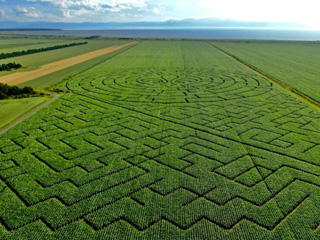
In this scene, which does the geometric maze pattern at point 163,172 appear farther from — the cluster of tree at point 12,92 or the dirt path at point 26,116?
the cluster of tree at point 12,92

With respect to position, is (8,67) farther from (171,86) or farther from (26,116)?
(171,86)

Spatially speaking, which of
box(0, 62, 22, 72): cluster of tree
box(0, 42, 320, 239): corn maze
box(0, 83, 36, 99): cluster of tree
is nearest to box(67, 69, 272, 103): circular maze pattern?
box(0, 42, 320, 239): corn maze

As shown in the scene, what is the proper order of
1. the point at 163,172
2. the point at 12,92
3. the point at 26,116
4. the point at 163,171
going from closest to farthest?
the point at 163,172
the point at 163,171
the point at 26,116
the point at 12,92

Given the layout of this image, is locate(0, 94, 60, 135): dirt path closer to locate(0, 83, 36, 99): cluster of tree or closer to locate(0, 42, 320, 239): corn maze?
locate(0, 42, 320, 239): corn maze

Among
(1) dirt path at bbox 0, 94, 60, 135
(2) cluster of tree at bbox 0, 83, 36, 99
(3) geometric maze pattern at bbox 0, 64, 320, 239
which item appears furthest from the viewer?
(2) cluster of tree at bbox 0, 83, 36, 99

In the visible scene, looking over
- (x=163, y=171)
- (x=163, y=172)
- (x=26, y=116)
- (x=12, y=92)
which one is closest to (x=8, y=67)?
(x=12, y=92)

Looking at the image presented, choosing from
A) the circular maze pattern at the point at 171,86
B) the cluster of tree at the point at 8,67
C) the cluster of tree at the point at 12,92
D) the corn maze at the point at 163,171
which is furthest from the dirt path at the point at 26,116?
the cluster of tree at the point at 8,67
